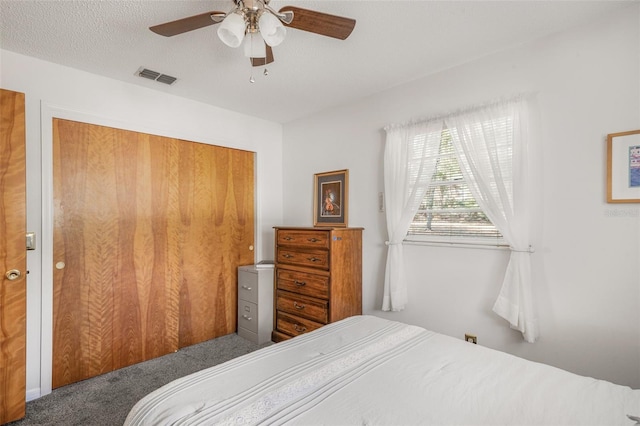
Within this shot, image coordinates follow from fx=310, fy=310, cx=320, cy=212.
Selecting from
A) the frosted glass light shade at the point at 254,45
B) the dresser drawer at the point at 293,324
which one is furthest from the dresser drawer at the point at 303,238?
the frosted glass light shade at the point at 254,45

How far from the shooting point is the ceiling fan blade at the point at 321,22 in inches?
59.1

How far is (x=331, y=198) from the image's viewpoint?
342cm

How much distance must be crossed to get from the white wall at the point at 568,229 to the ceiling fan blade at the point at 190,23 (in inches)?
72.6

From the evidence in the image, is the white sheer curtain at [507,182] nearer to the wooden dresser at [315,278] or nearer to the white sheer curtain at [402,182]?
the white sheer curtain at [402,182]

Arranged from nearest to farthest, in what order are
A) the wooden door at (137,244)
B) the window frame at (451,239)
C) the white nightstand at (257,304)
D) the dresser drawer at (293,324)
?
the window frame at (451,239) → the wooden door at (137,244) → the dresser drawer at (293,324) → the white nightstand at (257,304)

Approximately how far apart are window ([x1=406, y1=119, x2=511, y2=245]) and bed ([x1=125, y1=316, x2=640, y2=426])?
3.41ft

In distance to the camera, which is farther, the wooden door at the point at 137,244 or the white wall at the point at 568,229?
the wooden door at the point at 137,244

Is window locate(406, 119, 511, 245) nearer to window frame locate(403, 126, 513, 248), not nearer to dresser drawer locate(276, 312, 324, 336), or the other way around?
window frame locate(403, 126, 513, 248)

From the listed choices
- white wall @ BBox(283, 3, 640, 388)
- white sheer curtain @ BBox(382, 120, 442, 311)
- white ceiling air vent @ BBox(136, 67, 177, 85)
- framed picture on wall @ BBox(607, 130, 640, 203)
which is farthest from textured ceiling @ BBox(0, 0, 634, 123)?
framed picture on wall @ BBox(607, 130, 640, 203)

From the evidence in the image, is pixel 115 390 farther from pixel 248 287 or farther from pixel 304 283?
pixel 304 283

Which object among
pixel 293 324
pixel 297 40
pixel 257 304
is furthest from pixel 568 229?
pixel 257 304

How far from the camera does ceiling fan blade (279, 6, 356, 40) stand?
1.50m

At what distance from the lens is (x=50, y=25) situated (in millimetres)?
1946

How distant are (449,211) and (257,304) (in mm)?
2099
